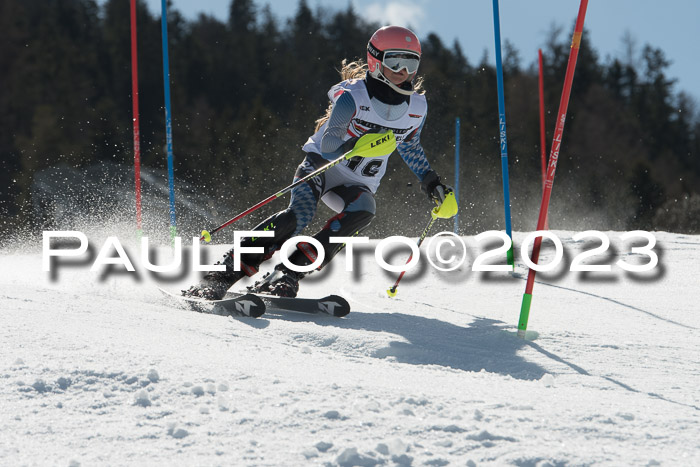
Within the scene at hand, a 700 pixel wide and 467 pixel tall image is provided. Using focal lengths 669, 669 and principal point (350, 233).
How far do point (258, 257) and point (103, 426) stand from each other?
7.15 ft

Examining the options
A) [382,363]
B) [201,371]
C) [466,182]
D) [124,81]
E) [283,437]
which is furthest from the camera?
[124,81]

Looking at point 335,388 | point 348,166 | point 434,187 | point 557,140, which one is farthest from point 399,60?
point 335,388

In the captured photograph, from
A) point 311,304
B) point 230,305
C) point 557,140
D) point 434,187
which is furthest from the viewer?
point 434,187

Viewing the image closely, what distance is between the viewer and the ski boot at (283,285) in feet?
12.4

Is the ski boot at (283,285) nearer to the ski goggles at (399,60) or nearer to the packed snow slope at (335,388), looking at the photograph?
the packed snow slope at (335,388)

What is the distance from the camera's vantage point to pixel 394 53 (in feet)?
11.8

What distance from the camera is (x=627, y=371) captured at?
8.28ft

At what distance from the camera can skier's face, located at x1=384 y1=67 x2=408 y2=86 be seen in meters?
3.66

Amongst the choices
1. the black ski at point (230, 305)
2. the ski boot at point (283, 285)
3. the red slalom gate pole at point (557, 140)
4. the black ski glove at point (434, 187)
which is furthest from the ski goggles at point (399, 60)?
the black ski at point (230, 305)

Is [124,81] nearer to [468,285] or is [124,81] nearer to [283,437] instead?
[468,285]

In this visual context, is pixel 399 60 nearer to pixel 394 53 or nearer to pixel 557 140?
pixel 394 53

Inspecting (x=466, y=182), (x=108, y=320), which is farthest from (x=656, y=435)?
(x=466, y=182)

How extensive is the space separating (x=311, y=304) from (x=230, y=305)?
1.48 feet

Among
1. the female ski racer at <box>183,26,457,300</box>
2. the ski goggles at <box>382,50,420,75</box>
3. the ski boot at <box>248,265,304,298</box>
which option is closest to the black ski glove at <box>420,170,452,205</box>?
the female ski racer at <box>183,26,457,300</box>
